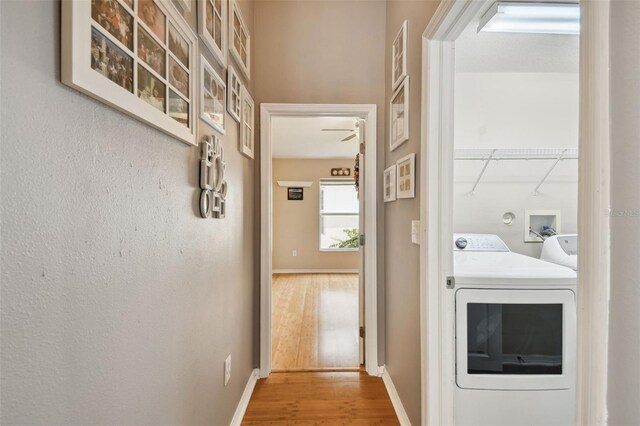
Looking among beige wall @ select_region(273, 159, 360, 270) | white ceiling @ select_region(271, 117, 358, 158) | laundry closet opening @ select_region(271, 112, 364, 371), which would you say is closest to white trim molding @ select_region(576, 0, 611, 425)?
white ceiling @ select_region(271, 117, 358, 158)

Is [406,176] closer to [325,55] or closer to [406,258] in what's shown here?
[406,258]

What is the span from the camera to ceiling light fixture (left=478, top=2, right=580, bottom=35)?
1.45 m

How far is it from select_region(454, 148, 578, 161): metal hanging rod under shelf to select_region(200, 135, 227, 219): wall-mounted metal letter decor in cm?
178

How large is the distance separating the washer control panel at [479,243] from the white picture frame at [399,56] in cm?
115

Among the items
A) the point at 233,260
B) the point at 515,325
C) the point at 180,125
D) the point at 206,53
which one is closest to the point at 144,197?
the point at 180,125

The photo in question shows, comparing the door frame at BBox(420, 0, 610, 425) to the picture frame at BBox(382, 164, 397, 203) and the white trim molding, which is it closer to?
the white trim molding

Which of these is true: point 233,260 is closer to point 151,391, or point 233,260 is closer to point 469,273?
point 151,391

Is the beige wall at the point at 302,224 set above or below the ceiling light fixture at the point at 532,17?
below

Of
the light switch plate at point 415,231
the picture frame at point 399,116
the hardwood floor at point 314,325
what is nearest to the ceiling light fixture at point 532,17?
the picture frame at point 399,116

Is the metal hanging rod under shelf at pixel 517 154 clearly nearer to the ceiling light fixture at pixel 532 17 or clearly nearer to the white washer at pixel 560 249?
the white washer at pixel 560 249

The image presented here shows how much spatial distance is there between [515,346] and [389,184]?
1.15m

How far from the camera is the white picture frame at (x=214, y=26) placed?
114cm

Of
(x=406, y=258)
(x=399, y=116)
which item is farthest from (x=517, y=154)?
(x=406, y=258)

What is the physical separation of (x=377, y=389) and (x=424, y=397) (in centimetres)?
84
